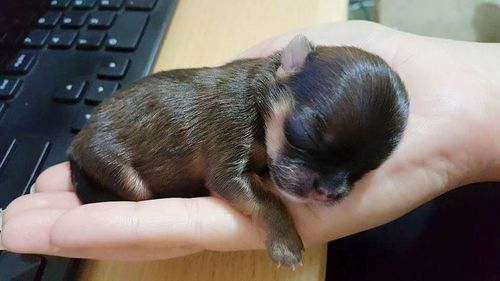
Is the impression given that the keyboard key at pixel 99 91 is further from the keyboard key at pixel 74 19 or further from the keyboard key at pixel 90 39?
the keyboard key at pixel 74 19

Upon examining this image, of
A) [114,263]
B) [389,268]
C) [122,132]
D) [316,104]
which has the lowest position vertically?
[389,268]

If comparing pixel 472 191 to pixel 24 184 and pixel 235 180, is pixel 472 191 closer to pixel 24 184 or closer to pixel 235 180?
pixel 235 180

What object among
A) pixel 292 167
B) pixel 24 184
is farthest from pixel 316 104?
pixel 24 184

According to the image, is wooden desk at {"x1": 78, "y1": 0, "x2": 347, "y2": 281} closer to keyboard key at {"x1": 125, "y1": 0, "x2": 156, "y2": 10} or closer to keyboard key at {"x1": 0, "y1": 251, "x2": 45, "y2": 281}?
keyboard key at {"x1": 125, "y1": 0, "x2": 156, "y2": 10}

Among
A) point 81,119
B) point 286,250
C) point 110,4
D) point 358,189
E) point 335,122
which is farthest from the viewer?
point 110,4

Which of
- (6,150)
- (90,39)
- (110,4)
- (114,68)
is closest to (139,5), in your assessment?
(110,4)

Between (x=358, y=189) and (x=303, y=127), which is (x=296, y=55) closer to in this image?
(x=303, y=127)

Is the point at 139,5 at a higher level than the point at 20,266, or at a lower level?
higher
